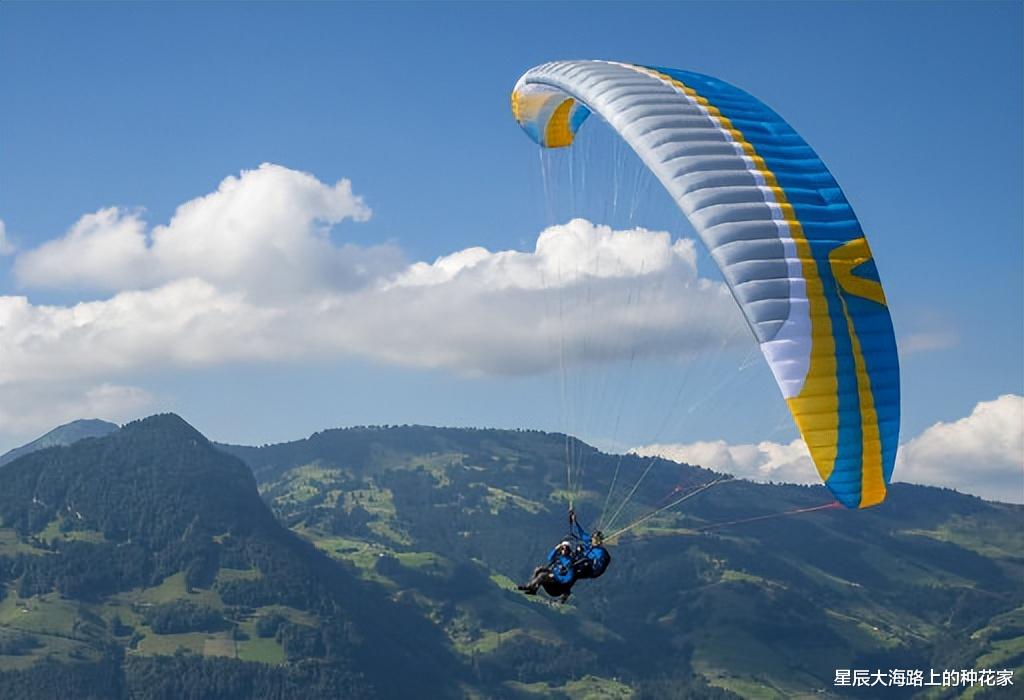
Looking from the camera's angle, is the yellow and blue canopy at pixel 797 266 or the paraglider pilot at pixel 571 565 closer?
the yellow and blue canopy at pixel 797 266

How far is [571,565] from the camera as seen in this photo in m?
31.0

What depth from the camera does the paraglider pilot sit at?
3070cm

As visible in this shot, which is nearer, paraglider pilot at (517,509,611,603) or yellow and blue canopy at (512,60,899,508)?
yellow and blue canopy at (512,60,899,508)

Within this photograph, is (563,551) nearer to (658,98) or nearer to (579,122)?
(658,98)

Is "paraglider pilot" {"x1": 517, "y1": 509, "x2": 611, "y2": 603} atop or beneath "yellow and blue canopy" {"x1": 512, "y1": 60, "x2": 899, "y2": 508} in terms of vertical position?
beneath

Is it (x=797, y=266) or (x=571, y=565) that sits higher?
(x=797, y=266)

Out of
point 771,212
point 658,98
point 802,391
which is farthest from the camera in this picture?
point 658,98

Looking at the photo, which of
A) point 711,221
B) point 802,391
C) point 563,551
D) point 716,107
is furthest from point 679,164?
point 563,551

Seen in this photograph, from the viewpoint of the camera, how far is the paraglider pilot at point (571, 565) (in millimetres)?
30703

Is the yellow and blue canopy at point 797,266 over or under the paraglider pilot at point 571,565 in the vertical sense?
over

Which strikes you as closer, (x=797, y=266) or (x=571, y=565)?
(x=797, y=266)

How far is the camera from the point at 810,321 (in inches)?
1025

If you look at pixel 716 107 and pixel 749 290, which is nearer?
pixel 749 290

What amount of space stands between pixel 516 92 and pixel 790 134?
10.4 metres
